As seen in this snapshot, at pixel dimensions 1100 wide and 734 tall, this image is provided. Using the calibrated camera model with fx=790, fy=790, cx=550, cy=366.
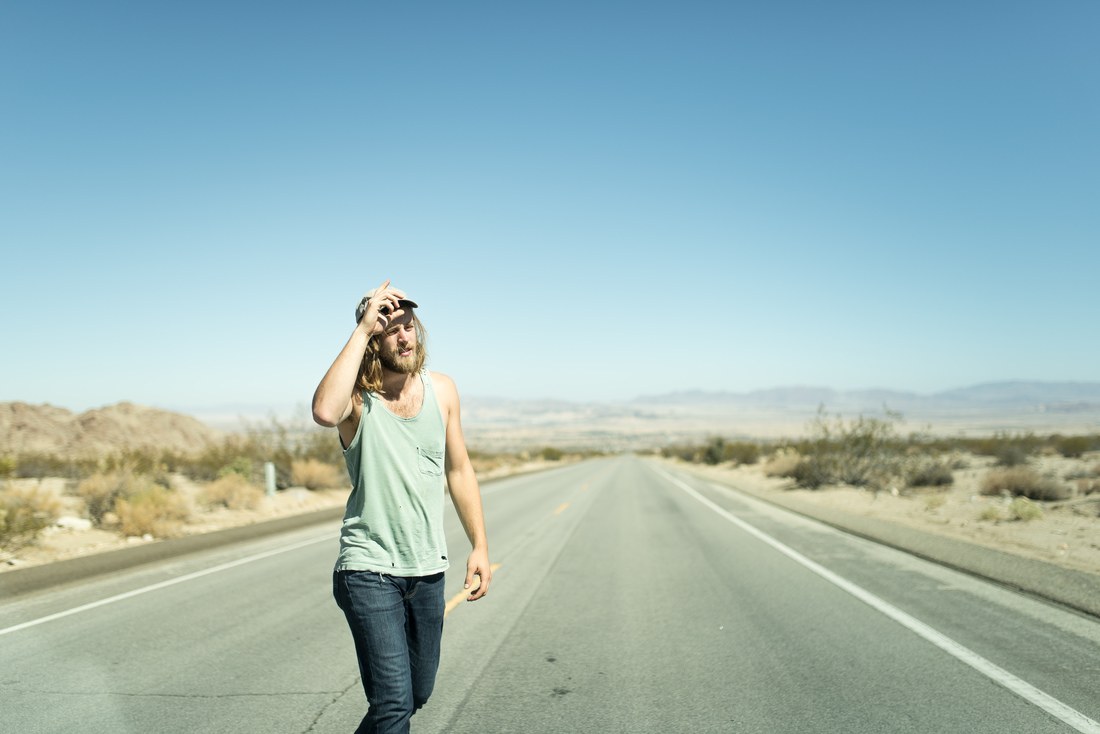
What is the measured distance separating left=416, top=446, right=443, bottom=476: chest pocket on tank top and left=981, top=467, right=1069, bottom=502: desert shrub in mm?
21424

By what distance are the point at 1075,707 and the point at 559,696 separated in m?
3.10

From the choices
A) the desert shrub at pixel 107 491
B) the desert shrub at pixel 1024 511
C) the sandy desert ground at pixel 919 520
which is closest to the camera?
the sandy desert ground at pixel 919 520

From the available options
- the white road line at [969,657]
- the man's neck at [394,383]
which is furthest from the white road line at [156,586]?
the white road line at [969,657]

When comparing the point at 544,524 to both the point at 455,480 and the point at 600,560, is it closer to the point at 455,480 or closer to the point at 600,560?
the point at 600,560

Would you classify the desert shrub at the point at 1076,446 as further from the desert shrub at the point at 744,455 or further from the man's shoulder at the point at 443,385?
the man's shoulder at the point at 443,385

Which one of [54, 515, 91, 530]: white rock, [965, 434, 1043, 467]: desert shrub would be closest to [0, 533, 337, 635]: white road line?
[54, 515, 91, 530]: white rock

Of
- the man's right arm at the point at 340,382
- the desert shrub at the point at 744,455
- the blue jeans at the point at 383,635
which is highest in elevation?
the man's right arm at the point at 340,382

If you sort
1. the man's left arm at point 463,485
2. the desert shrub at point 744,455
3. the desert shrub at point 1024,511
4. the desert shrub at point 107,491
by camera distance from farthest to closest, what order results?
the desert shrub at point 744,455 < the desert shrub at point 107,491 < the desert shrub at point 1024,511 < the man's left arm at point 463,485

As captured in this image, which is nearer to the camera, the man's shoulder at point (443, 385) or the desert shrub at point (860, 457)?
the man's shoulder at point (443, 385)

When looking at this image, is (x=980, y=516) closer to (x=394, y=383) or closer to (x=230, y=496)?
(x=394, y=383)

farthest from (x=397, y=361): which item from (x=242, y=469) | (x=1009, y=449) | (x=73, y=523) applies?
(x=1009, y=449)

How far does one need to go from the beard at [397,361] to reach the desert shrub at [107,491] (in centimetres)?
1560

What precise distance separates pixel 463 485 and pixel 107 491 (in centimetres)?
1676

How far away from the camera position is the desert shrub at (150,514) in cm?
1516
